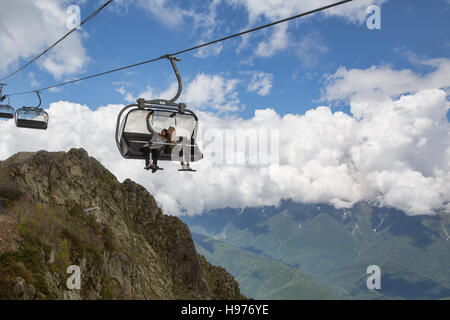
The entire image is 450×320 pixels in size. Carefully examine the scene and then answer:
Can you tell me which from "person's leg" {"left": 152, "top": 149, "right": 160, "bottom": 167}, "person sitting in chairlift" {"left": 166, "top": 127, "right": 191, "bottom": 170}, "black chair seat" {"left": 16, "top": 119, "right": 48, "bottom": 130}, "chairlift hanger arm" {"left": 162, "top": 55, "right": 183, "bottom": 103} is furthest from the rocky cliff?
"chairlift hanger arm" {"left": 162, "top": 55, "right": 183, "bottom": 103}

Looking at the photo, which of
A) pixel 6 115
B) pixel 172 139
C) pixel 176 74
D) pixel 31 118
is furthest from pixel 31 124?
pixel 176 74

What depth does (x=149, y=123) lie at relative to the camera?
45.6ft

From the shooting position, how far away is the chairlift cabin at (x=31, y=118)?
1166 inches

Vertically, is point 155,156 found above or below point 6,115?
below

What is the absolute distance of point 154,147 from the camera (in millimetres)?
14625

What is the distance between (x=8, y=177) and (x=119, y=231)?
33446 millimetres

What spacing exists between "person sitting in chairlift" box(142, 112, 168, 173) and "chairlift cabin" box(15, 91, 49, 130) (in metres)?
18.5

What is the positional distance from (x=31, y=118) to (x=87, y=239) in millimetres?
23282

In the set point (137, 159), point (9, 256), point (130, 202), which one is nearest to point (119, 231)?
point (130, 202)

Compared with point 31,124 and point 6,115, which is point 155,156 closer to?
point 31,124

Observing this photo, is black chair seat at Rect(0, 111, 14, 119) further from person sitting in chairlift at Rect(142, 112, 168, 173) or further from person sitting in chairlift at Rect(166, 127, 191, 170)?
person sitting in chairlift at Rect(166, 127, 191, 170)

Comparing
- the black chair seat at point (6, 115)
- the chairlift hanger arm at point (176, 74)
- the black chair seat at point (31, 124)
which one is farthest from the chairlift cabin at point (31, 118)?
the chairlift hanger arm at point (176, 74)
